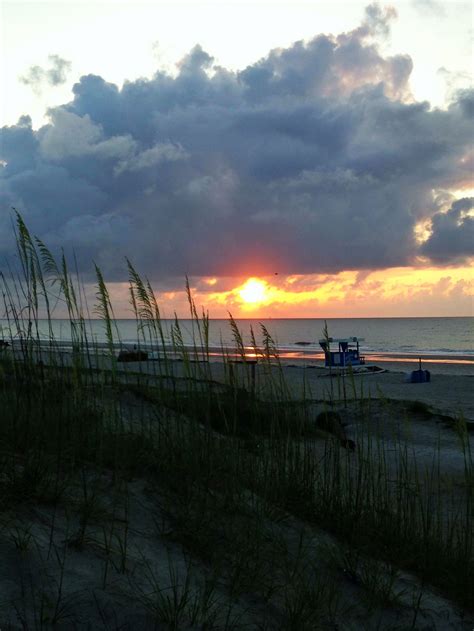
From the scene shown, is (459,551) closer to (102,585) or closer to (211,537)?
(211,537)

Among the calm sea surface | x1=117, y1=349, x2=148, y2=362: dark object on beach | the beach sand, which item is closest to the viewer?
the beach sand

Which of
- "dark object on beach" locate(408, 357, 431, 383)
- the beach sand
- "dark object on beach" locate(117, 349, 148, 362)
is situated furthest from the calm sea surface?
"dark object on beach" locate(408, 357, 431, 383)

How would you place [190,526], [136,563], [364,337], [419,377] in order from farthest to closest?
[364,337] < [419,377] < [190,526] < [136,563]

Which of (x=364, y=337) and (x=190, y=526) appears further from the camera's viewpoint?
(x=364, y=337)

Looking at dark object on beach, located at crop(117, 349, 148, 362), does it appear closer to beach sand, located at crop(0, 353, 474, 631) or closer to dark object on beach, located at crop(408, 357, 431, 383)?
beach sand, located at crop(0, 353, 474, 631)

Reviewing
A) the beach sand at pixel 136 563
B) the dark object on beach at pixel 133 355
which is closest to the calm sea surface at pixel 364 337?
the dark object on beach at pixel 133 355

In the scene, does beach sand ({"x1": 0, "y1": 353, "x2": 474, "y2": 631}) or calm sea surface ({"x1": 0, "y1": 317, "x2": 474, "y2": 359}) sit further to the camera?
calm sea surface ({"x1": 0, "y1": 317, "x2": 474, "y2": 359})

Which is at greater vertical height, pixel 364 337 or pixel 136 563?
pixel 136 563

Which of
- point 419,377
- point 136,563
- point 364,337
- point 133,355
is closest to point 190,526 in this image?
point 136,563

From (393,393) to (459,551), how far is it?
1611 cm

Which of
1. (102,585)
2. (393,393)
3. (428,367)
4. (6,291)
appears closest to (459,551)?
(102,585)

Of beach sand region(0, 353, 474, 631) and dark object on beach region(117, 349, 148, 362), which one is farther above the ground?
dark object on beach region(117, 349, 148, 362)

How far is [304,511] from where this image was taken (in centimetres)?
366

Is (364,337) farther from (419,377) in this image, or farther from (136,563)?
(136,563)
